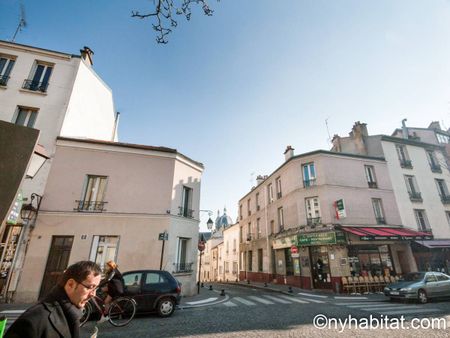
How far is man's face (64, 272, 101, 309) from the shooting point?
1.98 metres

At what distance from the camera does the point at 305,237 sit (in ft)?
53.0

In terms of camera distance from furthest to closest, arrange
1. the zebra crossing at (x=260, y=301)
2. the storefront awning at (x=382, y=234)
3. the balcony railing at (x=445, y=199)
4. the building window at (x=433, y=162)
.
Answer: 1. the building window at (x=433, y=162)
2. the balcony railing at (x=445, y=199)
3. the storefront awning at (x=382, y=234)
4. the zebra crossing at (x=260, y=301)

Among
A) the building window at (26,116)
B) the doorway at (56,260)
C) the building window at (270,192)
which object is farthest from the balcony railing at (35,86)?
the building window at (270,192)

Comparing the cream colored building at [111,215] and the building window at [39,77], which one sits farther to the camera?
the building window at [39,77]

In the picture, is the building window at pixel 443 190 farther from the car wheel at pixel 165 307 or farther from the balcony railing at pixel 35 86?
the balcony railing at pixel 35 86

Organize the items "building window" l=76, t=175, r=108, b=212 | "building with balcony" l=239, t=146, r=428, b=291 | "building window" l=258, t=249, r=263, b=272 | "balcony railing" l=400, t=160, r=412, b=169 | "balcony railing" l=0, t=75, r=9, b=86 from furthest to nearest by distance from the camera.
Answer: "building window" l=258, t=249, r=263, b=272 < "balcony railing" l=400, t=160, r=412, b=169 < "building with balcony" l=239, t=146, r=428, b=291 < "balcony railing" l=0, t=75, r=9, b=86 < "building window" l=76, t=175, r=108, b=212

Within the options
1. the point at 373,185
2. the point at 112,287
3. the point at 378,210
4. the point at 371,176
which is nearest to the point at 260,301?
the point at 112,287

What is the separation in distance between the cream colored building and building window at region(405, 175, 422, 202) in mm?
17761

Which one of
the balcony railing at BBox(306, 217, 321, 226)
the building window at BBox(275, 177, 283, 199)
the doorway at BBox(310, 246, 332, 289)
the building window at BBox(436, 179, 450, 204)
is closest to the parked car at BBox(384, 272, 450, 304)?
the doorway at BBox(310, 246, 332, 289)

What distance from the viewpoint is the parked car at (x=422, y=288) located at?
33.9 ft

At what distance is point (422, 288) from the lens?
34.6ft

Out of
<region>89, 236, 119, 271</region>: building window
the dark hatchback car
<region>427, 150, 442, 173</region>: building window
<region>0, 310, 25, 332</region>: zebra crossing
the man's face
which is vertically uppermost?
<region>427, 150, 442, 173</region>: building window

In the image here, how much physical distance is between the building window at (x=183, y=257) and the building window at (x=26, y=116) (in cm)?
1030

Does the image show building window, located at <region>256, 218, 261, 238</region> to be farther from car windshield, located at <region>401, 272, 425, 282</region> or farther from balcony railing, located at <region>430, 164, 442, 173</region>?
balcony railing, located at <region>430, 164, 442, 173</region>
